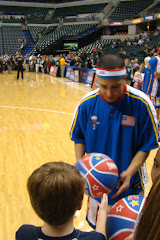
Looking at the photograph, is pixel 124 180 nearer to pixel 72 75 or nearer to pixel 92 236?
pixel 92 236

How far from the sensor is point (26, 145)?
534cm

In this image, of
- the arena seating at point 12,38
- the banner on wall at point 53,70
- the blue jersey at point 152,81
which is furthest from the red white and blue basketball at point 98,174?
the arena seating at point 12,38

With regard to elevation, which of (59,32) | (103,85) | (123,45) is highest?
(59,32)

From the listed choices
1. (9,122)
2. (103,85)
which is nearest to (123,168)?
(103,85)

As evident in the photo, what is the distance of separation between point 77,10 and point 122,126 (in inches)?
1586

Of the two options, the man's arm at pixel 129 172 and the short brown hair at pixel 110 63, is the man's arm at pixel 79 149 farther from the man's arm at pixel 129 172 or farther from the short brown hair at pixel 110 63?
the short brown hair at pixel 110 63

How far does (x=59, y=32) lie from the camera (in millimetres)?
33188

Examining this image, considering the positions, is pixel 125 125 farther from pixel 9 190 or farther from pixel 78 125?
pixel 9 190

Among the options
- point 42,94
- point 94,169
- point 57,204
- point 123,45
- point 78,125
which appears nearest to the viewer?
point 57,204

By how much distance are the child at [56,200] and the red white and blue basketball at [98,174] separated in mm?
385

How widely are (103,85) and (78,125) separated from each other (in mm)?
430

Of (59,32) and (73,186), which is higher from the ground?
(59,32)

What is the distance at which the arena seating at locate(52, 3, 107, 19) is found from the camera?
120ft

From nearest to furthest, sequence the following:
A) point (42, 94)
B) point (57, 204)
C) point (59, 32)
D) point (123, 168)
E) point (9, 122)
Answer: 1. point (57, 204)
2. point (123, 168)
3. point (9, 122)
4. point (42, 94)
5. point (59, 32)
